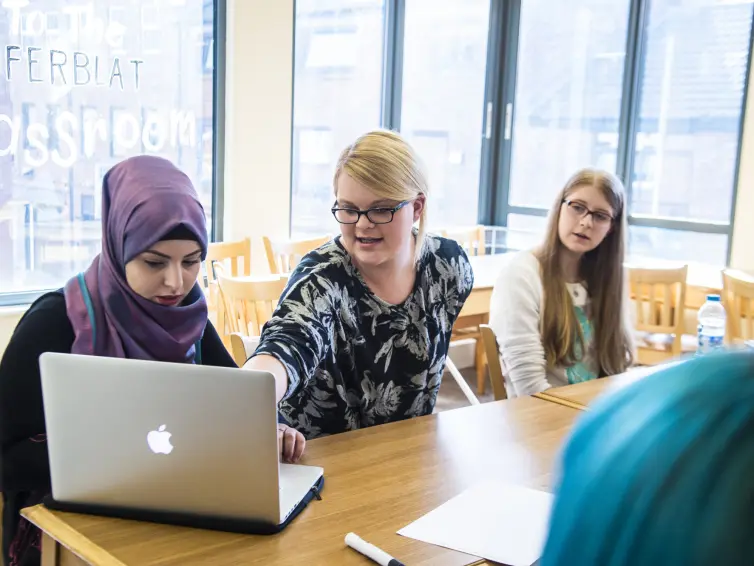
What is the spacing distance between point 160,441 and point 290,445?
0.36m

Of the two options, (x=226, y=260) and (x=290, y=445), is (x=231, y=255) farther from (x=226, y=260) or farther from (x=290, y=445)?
(x=290, y=445)

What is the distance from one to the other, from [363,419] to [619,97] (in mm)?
4272

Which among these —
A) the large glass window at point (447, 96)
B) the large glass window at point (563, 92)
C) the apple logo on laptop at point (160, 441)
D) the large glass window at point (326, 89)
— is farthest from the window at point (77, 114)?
the apple logo on laptop at point (160, 441)

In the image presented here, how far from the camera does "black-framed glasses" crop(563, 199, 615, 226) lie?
2402mm

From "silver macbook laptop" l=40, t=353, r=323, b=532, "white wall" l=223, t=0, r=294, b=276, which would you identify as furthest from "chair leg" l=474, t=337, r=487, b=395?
"silver macbook laptop" l=40, t=353, r=323, b=532

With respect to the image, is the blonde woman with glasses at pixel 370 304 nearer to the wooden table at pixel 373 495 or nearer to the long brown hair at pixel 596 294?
the wooden table at pixel 373 495

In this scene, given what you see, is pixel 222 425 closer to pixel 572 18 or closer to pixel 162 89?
pixel 162 89

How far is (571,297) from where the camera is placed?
94.1 inches

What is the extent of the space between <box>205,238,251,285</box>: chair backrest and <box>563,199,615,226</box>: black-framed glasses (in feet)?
7.01

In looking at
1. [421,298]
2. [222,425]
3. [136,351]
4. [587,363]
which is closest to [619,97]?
[587,363]

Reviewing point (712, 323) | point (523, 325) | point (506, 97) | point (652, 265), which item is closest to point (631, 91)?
point (506, 97)

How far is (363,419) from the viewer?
188 cm

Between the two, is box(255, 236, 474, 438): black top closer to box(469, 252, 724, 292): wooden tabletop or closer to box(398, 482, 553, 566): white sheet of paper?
box(398, 482, 553, 566): white sheet of paper

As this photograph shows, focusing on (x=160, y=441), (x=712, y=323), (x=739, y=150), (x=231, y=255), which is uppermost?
(x=739, y=150)
